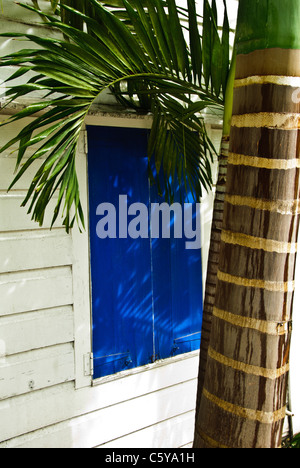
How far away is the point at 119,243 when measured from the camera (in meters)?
A: 3.29

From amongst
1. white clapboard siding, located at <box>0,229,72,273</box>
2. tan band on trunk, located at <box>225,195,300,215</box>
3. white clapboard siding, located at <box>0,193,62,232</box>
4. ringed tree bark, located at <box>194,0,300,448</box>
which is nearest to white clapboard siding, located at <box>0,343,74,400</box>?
white clapboard siding, located at <box>0,229,72,273</box>

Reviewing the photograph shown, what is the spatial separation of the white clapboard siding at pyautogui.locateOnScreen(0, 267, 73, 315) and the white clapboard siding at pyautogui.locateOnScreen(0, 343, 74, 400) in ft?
0.93

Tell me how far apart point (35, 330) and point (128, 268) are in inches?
29.3

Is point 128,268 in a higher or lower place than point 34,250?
lower

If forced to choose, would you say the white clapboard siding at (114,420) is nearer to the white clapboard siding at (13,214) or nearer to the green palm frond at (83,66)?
the white clapboard siding at (13,214)

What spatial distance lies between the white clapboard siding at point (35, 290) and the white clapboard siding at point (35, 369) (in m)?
0.28

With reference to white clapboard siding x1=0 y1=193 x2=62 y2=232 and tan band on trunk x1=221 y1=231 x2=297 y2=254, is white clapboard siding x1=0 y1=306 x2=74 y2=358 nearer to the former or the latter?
white clapboard siding x1=0 y1=193 x2=62 y2=232

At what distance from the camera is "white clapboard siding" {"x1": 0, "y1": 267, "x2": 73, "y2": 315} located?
287 cm

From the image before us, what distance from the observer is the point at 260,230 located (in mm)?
1668

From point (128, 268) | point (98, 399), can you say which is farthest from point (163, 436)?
point (128, 268)

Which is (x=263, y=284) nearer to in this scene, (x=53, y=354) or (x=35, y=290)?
(x=35, y=290)

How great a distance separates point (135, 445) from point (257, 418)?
6.47 feet

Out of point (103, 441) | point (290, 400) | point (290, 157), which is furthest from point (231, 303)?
point (290, 400)

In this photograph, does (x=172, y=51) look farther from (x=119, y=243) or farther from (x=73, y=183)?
(x=119, y=243)
